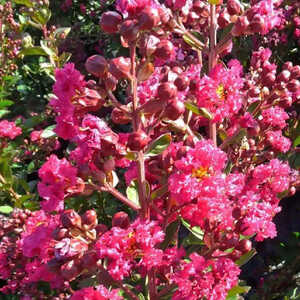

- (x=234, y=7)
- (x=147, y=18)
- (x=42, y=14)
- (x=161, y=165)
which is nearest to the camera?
(x=147, y=18)

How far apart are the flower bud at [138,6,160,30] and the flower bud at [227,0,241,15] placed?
16.8 inches

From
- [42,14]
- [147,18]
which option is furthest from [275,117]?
[42,14]

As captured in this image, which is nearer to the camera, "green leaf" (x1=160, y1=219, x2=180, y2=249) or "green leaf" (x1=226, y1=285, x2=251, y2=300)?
"green leaf" (x1=226, y1=285, x2=251, y2=300)

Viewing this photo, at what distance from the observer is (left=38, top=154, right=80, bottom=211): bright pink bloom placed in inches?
43.8

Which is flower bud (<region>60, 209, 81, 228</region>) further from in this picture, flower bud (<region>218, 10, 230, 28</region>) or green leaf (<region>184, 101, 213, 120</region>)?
flower bud (<region>218, 10, 230, 28</region>)

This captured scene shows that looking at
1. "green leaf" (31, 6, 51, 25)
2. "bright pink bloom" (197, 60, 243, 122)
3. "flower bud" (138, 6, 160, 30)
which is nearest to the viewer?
"flower bud" (138, 6, 160, 30)

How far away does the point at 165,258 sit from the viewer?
120 centimetres

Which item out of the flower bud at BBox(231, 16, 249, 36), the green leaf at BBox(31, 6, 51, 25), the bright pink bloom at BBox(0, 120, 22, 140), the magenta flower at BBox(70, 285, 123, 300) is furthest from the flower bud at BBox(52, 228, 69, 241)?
the green leaf at BBox(31, 6, 51, 25)

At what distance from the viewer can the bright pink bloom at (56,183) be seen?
1.11 meters

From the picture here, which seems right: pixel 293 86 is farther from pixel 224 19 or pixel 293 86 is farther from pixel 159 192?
pixel 159 192

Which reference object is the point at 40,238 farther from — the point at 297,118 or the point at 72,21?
the point at 72,21

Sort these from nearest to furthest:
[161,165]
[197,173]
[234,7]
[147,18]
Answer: [147,18] < [197,173] < [161,165] < [234,7]

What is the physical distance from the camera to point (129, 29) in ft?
3.34

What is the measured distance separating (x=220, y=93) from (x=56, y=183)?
517 mm
